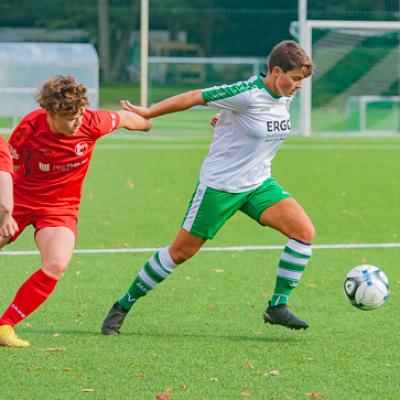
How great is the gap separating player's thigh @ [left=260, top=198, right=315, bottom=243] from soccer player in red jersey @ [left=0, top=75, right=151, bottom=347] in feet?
3.59

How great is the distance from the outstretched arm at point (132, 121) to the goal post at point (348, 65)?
20.4m

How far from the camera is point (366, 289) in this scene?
6578 millimetres

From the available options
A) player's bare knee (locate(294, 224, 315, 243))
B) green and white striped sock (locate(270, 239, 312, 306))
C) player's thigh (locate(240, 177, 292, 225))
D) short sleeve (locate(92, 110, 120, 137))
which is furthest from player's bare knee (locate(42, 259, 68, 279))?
player's bare knee (locate(294, 224, 315, 243))

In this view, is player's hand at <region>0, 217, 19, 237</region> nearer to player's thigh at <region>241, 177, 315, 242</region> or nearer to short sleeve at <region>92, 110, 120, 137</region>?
short sleeve at <region>92, 110, 120, 137</region>

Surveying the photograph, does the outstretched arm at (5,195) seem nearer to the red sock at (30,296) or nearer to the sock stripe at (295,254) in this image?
the red sock at (30,296)

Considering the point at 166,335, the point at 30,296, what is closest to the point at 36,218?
the point at 30,296

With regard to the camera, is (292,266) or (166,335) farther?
(292,266)

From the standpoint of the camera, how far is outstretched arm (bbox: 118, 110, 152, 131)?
646 cm

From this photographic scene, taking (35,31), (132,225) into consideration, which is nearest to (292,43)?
(132,225)

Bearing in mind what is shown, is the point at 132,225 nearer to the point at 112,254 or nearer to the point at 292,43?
the point at 112,254

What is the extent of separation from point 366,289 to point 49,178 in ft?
6.75

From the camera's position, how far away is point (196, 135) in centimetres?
2692

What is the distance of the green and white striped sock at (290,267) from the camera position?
6574mm

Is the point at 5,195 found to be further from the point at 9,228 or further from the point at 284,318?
the point at 284,318
